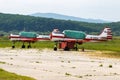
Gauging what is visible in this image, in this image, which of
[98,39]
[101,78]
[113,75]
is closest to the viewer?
[101,78]

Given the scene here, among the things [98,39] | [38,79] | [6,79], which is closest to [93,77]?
[38,79]

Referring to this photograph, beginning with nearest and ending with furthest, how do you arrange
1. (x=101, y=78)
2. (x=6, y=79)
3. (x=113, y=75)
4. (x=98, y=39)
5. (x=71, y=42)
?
(x=6, y=79)
(x=101, y=78)
(x=113, y=75)
(x=71, y=42)
(x=98, y=39)

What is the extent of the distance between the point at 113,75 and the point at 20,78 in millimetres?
8136

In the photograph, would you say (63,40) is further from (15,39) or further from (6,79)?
(6,79)

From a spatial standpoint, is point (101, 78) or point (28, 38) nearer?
point (101, 78)

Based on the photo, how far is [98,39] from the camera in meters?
A: 95.9

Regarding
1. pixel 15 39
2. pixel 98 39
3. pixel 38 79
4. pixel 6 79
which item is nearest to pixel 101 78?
pixel 38 79

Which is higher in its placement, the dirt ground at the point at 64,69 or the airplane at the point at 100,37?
the dirt ground at the point at 64,69

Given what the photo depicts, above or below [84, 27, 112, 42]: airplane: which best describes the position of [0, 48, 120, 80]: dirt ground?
above

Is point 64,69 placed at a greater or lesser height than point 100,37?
greater

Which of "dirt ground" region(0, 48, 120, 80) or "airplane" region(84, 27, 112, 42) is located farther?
"airplane" region(84, 27, 112, 42)

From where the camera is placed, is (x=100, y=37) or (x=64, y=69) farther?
(x=100, y=37)

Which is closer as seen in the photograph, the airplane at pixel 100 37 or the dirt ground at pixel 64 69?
the dirt ground at pixel 64 69

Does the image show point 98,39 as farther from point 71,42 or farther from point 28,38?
point 28,38
